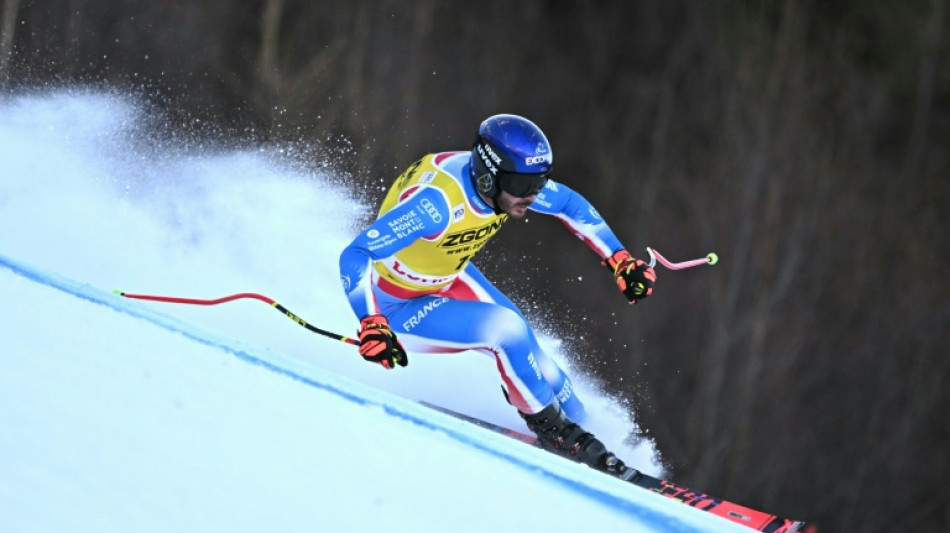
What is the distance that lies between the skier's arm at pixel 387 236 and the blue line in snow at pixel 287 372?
904mm

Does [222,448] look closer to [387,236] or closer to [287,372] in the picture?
[287,372]

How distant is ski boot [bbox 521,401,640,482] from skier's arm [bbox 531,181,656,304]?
1.50ft

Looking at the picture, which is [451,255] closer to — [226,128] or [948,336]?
[226,128]

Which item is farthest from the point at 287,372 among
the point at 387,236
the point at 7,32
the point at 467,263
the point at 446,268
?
the point at 7,32

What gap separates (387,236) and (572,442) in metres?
0.88

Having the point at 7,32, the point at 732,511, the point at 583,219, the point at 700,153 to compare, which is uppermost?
the point at 7,32

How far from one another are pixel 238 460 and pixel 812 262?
153 inches

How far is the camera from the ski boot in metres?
3.04

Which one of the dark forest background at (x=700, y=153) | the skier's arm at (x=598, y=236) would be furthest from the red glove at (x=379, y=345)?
the dark forest background at (x=700, y=153)

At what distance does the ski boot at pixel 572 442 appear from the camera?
3.04 metres

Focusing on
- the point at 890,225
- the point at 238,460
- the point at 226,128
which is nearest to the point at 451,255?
the point at 238,460

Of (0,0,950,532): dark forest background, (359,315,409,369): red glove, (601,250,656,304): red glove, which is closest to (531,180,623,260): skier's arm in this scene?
(601,250,656,304): red glove

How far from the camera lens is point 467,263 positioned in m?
3.31

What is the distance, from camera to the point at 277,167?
4.87 meters
